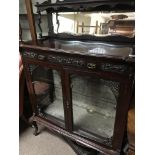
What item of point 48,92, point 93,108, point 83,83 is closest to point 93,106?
point 93,108

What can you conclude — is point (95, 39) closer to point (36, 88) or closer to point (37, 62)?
point (37, 62)

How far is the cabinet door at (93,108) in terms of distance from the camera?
1254 mm

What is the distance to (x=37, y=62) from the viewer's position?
4.37 feet

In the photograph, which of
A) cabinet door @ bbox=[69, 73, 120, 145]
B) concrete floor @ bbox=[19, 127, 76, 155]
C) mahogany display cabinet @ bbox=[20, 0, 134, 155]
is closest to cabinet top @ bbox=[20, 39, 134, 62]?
mahogany display cabinet @ bbox=[20, 0, 134, 155]

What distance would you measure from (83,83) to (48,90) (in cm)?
46

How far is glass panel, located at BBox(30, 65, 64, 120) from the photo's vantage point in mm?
1422

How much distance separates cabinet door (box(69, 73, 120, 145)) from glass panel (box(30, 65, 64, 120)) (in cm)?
16

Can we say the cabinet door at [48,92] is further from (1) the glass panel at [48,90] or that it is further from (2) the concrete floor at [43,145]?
(2) the concrete floor at [43,145]

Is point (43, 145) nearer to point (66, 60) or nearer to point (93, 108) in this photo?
point (93, 108)

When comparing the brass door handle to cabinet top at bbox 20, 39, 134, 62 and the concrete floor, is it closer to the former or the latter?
cabinet top at bbox 20, 39, 134, 62

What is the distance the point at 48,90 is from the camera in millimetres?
1600

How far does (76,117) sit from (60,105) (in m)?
0.18

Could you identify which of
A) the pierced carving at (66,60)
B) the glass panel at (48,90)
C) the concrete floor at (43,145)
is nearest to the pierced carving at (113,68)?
the pierced carving at (66,60)
